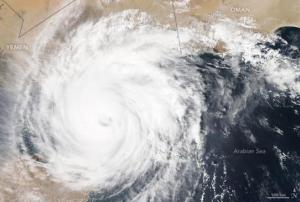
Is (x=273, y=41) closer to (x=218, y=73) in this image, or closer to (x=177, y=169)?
(x=218, y=73)

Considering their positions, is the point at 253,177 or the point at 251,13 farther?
the point at 251,13

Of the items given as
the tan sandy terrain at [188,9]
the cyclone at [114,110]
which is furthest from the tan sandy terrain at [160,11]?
the cyclone at [114,110]

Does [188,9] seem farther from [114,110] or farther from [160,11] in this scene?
[114,110]

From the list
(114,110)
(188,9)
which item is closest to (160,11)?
(188,9)

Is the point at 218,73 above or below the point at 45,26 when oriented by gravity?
Result: below

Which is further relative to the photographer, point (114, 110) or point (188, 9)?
point (188, 9)

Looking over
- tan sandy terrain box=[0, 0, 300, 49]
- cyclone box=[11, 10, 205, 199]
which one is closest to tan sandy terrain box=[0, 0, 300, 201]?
tan sandy terrain box=[0, 0, 300, 49]

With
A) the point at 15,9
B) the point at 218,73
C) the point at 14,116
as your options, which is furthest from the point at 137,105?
the point at 15,9

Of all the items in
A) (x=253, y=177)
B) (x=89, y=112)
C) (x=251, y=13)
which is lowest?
(x=253, y=177)

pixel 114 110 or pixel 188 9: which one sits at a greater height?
pixel 188 9

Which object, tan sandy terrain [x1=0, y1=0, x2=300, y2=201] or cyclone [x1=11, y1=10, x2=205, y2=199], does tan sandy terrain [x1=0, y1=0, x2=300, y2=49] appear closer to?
tan sandy terrain [x1=0, y1=0, x2=300, y2=201]
